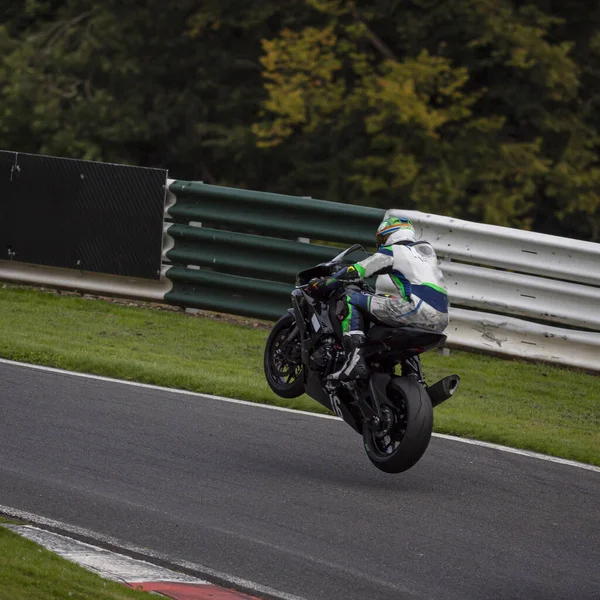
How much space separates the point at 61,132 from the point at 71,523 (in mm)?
22262

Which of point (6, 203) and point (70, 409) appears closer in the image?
point (70, 409)

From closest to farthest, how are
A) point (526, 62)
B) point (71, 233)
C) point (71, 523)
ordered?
point (71, 523)
point (71, 233)
point (526, 62)

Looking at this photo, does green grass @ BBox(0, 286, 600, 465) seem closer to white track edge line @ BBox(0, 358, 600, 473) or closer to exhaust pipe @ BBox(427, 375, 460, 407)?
white track edge line @ BBox(0, 358, 600, 473)

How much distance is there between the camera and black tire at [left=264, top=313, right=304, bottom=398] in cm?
890

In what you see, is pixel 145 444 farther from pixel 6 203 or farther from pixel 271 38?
pixel 271 38

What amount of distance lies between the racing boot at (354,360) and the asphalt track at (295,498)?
596mm

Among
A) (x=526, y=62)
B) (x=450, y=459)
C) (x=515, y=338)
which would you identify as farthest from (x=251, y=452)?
(x=526, y=62)

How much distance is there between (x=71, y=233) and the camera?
1371 cm

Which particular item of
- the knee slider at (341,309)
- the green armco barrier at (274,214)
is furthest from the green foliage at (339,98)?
the knee slider at (341,309)

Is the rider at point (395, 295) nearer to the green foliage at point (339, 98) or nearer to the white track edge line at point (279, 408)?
the white track edge line at point (279, 408)

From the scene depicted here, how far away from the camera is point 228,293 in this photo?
13102 millimetres

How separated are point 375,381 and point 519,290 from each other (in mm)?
4442

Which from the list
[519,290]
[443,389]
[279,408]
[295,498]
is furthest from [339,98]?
[295,498]

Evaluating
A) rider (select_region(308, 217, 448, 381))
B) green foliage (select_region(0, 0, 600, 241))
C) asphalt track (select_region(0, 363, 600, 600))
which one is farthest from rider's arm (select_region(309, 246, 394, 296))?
green foliage (select_region(0, 0, 600, 241))
